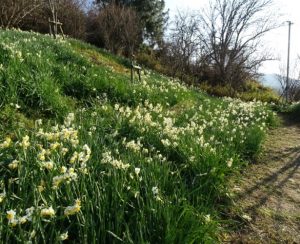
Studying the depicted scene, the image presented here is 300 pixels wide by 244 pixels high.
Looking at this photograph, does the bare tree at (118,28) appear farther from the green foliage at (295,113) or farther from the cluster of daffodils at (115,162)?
the cluster of daffodils at (115,162)

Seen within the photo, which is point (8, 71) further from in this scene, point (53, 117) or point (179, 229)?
point (179, 229)

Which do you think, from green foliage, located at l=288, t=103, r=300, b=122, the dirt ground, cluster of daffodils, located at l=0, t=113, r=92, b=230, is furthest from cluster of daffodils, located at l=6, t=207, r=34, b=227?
green foliage, located at l=288, t=103, r=300, b=122


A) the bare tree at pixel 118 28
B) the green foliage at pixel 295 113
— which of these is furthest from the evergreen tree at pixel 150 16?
the green foliage at pixel 295 113

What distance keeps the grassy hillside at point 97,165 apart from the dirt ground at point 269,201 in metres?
0.21

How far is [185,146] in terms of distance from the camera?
4.26 meters

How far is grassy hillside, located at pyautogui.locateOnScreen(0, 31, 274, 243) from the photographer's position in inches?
93.7

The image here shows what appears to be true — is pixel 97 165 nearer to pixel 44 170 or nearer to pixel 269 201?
pixel 44 170

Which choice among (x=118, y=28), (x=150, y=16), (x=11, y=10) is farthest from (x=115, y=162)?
(x=150, y=16)

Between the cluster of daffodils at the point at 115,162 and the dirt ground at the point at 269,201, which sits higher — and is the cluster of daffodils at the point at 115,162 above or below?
above

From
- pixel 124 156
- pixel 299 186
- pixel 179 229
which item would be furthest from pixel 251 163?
pixel 179 229

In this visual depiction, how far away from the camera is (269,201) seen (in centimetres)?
395

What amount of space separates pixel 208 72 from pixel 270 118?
1979cm

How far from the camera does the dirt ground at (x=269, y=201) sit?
10.8 feet

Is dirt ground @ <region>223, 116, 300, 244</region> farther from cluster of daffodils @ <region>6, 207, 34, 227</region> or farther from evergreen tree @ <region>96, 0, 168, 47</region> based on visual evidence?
evergreen tree @ <region>96, 0, 168, 47</region>
